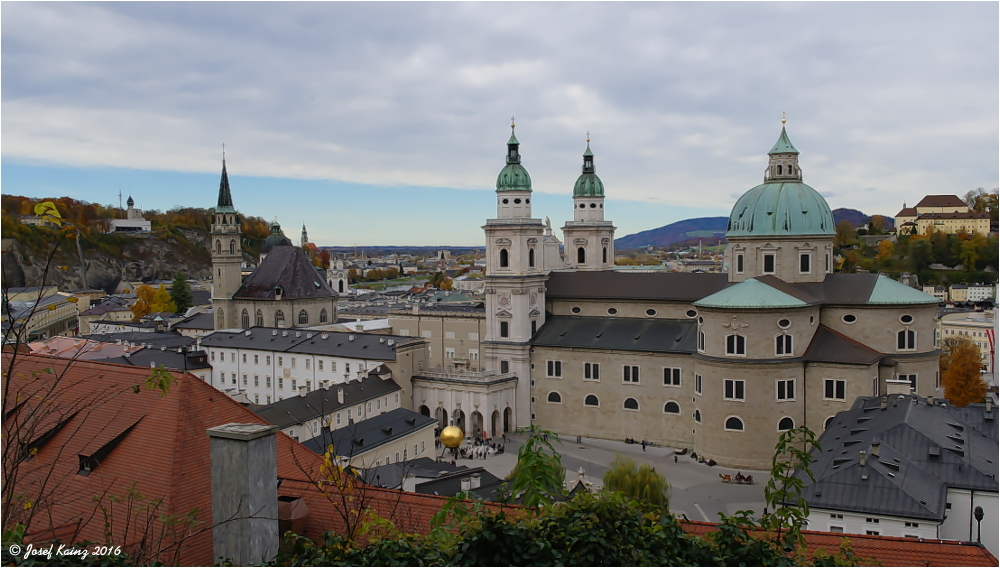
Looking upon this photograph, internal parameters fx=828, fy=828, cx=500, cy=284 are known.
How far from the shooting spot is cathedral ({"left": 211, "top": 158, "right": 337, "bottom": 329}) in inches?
3118

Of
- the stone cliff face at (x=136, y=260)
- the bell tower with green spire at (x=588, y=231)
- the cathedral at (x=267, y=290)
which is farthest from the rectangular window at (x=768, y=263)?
the stone cliff face at (x=136, y=260)

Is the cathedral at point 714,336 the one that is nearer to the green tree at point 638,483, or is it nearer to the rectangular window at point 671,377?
the rectangular window at point 671,377

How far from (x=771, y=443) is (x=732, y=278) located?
12.2 m

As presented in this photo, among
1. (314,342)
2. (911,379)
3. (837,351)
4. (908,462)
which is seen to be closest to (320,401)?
(314,342)

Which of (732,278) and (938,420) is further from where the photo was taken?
(732,278)

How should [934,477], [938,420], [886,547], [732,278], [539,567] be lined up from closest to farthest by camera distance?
[539,567], [886,547], [934,477], [938,420], [732,278]

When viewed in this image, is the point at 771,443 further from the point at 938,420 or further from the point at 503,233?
the point at 503,233

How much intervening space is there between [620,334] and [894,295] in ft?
55.2

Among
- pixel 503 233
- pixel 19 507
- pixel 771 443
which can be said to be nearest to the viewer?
pixel 19 507

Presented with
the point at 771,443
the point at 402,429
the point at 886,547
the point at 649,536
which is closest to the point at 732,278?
the point at 771,443

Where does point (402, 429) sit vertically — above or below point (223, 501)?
below

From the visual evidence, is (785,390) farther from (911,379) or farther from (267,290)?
(267,290)

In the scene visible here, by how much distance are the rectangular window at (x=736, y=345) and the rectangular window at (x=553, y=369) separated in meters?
13.0

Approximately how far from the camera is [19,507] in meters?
11.5
